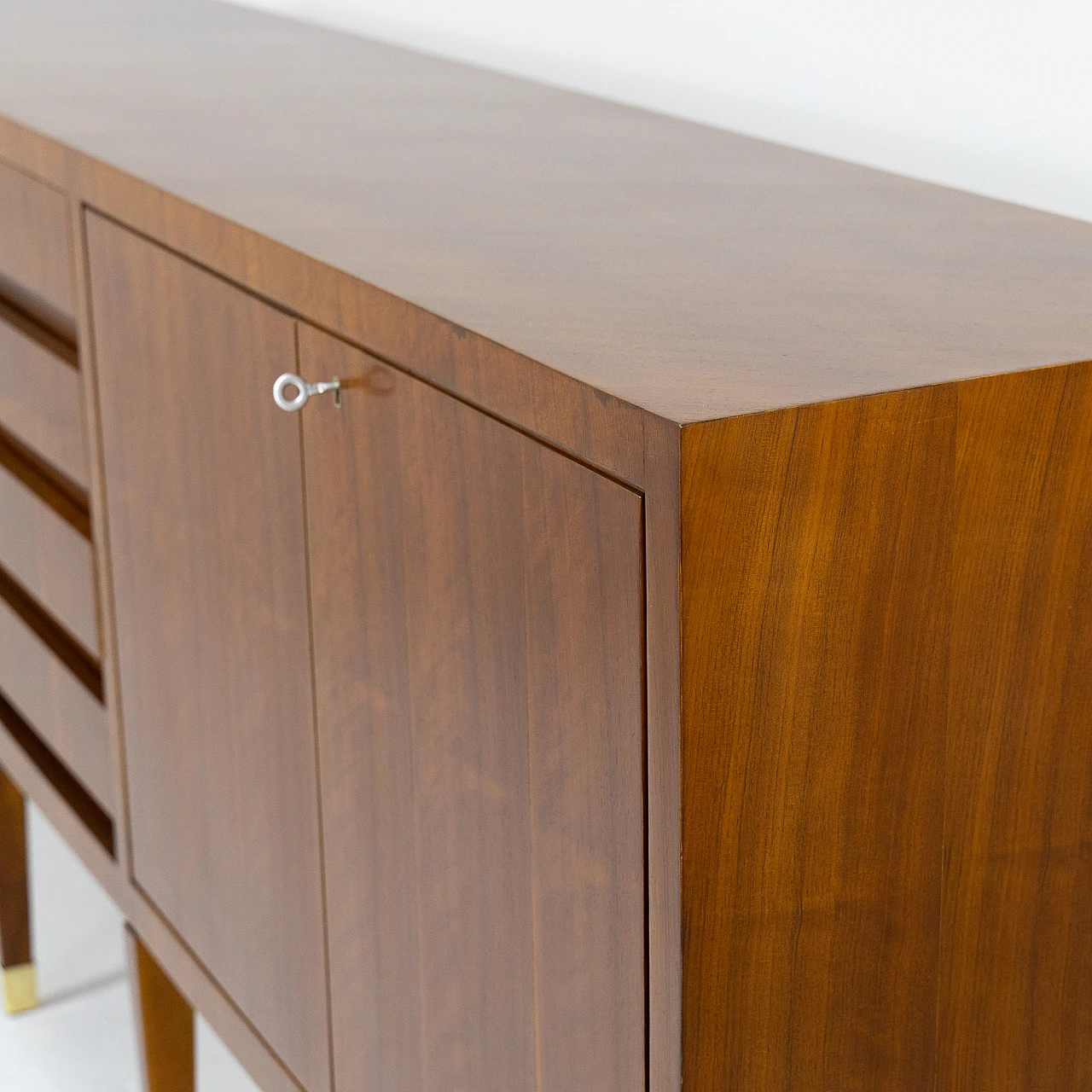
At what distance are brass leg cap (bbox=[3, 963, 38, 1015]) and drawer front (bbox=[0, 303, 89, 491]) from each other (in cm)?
76

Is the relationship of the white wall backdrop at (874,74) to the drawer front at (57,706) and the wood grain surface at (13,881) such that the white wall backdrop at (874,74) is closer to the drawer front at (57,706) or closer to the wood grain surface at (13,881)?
the drawer front at (57,706)

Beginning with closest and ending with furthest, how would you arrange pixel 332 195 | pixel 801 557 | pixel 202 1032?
pixel 801 557 → pixel 332 195 → pixel 202 1032

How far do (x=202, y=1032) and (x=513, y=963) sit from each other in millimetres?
1205

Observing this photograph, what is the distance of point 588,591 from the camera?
2.07 ft

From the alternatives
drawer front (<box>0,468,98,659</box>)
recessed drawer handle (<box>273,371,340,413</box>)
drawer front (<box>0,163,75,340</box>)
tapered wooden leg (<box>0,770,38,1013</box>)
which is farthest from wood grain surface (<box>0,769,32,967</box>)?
recessed drawer handle (<box>273,371,340,413</box>)

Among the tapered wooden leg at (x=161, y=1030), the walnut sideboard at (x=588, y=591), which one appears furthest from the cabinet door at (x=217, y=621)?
the tapered wooden leg at (x=161, y=1030)

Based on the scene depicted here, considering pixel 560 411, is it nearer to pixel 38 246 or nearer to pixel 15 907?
pixel 38 246

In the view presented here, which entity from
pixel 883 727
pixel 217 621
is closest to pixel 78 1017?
pixel 217 621

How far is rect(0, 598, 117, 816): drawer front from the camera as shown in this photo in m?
1.27

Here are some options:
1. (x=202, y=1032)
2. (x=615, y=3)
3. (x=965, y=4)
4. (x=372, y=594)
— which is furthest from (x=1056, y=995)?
(x=202, y=1032)

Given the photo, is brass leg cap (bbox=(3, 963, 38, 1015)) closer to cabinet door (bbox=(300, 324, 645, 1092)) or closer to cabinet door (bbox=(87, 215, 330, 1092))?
cabinet door (bbox=(87, 215, 330, 1092))

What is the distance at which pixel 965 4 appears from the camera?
1036 millimetres

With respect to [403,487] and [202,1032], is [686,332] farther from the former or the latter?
[202,1032]

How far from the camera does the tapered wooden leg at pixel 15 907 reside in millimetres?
1818
